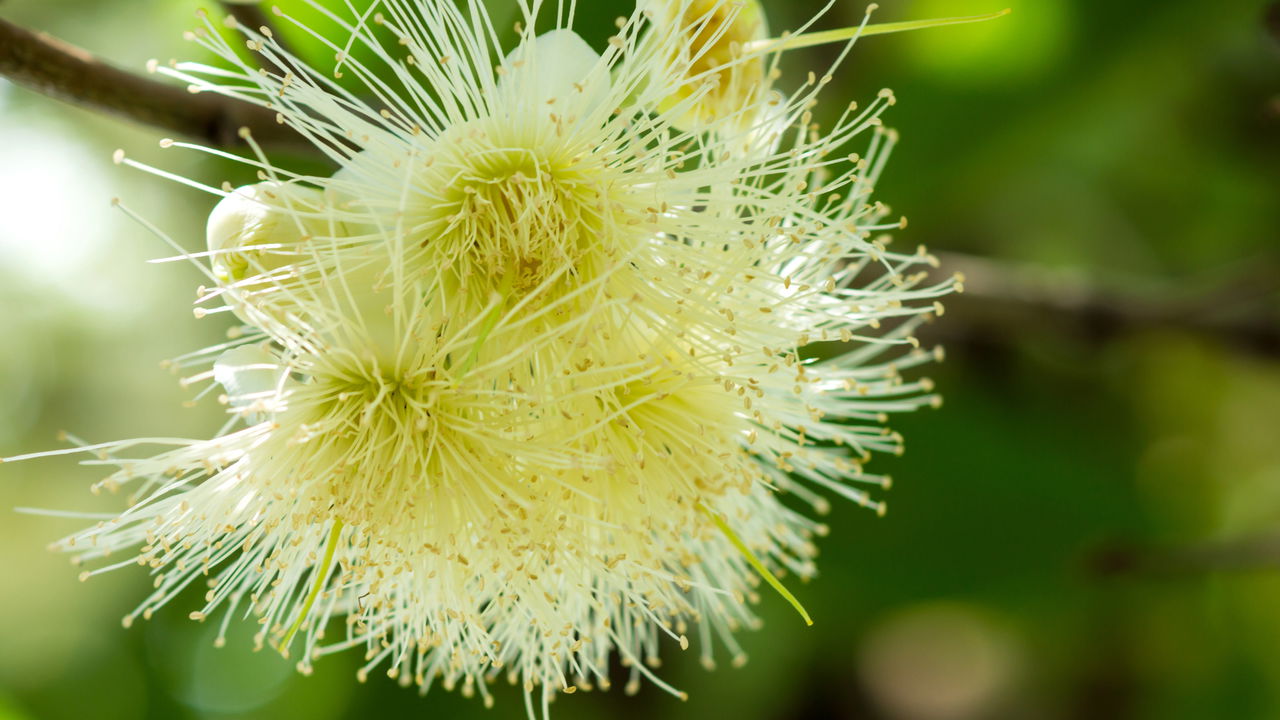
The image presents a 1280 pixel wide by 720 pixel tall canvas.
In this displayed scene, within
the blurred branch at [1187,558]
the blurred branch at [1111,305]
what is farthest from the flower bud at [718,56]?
the blurred branch at [1187,558]

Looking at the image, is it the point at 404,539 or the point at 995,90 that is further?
the point at 995,90

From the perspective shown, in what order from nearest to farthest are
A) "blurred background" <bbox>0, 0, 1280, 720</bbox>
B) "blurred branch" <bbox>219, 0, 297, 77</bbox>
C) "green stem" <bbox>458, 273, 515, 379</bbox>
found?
1. "green stem" <bbox>458, 273, 515, 379</bbox>
2. "blurred branch" <bbox>219, 0, 297, 77</bbox>
3. "blurred background" <bbox>0, 0, 1280, 720</bbox>

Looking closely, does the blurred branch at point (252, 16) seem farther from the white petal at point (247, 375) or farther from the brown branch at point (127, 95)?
the white petal at point (247, 375)

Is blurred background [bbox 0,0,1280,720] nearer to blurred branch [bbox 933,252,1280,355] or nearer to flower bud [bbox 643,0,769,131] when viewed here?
blurred branch [bbox 933,252,1280,355]

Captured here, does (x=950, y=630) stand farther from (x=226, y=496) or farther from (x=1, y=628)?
(x=1, y=628)

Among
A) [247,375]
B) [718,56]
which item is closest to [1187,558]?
[718,56]

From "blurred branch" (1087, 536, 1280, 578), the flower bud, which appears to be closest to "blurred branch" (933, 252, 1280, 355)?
"blurred branch" (1087, 536, 1280, 578)

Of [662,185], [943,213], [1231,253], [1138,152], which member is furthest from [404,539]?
[1231,253]
